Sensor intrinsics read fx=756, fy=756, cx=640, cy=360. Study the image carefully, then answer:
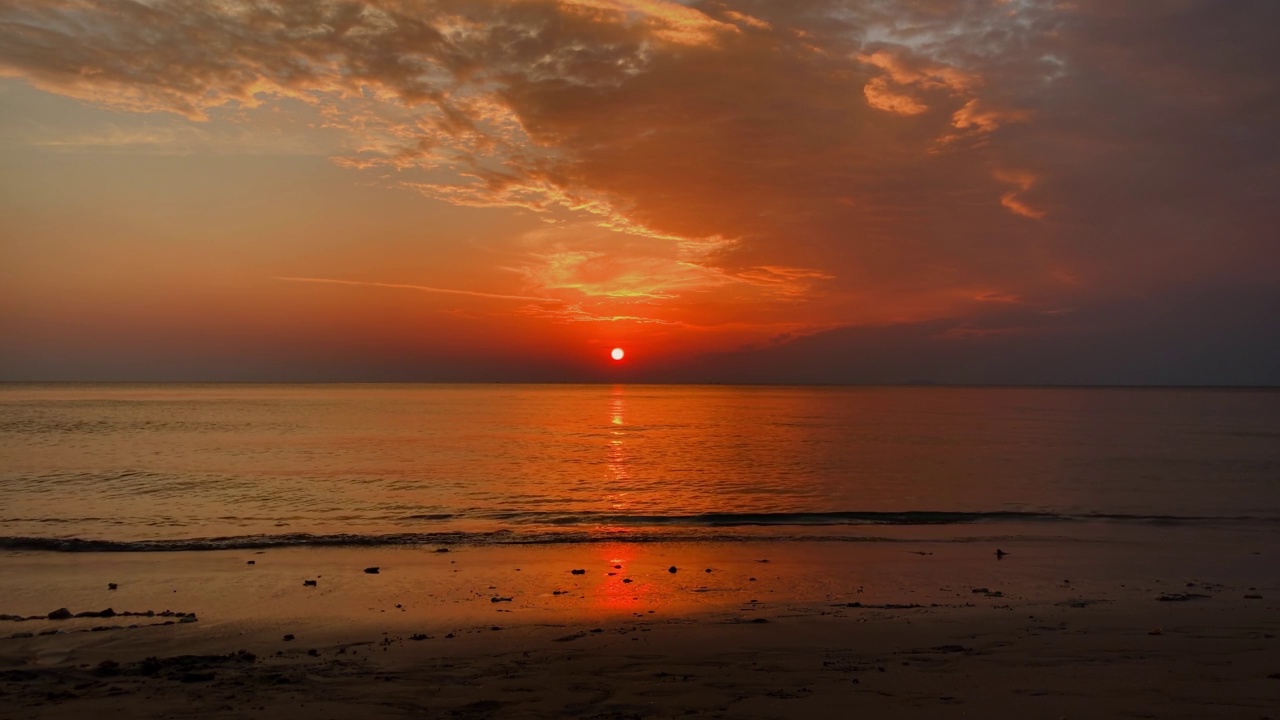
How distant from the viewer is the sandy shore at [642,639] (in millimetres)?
8766

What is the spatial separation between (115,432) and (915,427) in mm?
74859

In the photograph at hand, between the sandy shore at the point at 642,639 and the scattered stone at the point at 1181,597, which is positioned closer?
the sandy shore at the point at 642,639

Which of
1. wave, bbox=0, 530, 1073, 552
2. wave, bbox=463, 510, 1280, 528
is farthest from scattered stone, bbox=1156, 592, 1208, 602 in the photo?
wave, bbox=463, 510, 1280, 528

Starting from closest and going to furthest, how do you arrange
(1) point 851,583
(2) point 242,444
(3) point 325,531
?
(1) point 851,583, (3) point 325,531, (2) point 242,444

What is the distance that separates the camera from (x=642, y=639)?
37.8 ft

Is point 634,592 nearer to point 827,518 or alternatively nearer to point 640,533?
point 640,533

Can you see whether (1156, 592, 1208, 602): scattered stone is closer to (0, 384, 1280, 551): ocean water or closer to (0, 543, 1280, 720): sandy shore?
(0, 543, 1280, 720): sandy shore

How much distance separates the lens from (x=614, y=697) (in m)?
8.86

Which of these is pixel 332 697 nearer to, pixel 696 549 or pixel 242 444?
pixel 696 549

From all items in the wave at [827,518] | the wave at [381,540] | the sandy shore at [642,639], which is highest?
the sandy shore at [642,639]

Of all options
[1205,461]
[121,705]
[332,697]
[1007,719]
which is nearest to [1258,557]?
[1007,719]

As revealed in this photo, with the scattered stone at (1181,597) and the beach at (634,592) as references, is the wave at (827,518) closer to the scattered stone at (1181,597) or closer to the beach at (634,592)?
the beach at (634,592)

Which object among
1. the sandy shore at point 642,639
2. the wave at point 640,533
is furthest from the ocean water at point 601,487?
the sandy shore at point 642,639

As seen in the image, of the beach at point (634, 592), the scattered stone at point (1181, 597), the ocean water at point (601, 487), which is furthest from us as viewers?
the ocean water at point (601, 487)
